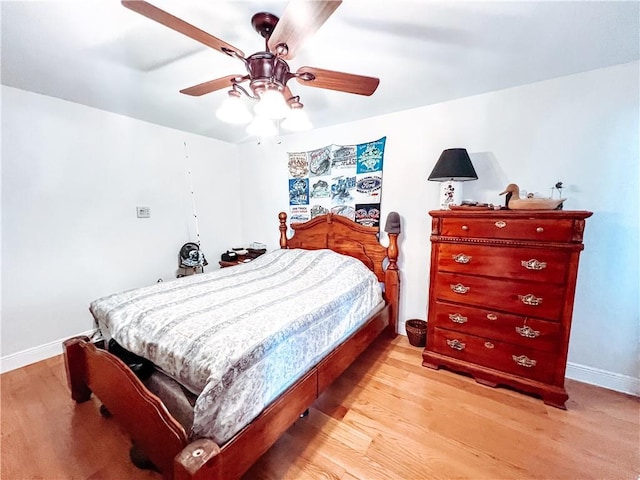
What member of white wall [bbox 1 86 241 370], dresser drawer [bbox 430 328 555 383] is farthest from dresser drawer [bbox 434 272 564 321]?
white wall [bbox 1 86 241 370]

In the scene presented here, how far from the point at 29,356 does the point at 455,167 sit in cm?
372

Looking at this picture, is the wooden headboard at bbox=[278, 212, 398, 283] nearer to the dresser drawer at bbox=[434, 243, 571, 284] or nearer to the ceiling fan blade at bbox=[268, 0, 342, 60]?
the dresser drawer at bbox=[434, 243, 571, 284]

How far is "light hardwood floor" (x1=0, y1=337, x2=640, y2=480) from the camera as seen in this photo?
49.9 inches

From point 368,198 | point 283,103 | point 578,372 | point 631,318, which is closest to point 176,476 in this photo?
point 283,103

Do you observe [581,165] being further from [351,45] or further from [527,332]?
[351,45]

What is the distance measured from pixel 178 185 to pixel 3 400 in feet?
7.24

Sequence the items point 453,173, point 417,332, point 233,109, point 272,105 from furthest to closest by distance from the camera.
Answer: point 417,332, point 453,173, point 233,109, point 272,105

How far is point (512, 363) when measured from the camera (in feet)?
5.84

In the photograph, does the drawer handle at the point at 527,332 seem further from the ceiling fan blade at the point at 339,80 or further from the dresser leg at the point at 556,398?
the ceiling fan blade at the point at 339,80

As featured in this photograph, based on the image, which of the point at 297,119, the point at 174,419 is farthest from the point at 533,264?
the point at 174,419

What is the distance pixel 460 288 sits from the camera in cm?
192

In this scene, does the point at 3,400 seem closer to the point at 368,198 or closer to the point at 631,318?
the point at 368,198

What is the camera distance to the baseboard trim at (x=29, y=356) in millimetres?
2076

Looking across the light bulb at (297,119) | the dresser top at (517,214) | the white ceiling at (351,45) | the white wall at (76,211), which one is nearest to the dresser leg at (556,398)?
the dresser top at (517,214)
